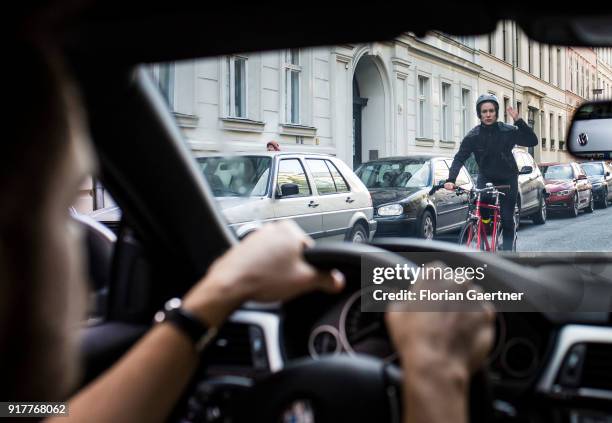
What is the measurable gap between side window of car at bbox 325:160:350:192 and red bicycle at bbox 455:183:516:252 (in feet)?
5.80

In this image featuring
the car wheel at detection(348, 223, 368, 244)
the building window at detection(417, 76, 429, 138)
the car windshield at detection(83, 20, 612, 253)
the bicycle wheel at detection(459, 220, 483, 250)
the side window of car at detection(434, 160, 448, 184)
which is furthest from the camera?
the side window of car at detection(434, 160, 448, 184)

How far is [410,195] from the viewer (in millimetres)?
8906

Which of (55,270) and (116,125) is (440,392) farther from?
(116,125)

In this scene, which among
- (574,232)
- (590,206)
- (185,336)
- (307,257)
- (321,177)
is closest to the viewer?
(185,336)

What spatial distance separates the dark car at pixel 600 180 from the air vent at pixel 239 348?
495 inches

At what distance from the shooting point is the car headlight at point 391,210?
8414mm

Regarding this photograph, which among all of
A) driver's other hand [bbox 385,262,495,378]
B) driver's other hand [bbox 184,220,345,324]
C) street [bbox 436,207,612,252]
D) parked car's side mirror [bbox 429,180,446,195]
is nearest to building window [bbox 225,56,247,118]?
driver's other hand [bbox 184,220,345,324]

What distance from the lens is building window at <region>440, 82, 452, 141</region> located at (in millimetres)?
7898

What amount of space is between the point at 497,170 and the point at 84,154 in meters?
4.88

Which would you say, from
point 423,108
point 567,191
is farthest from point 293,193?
point 567,191

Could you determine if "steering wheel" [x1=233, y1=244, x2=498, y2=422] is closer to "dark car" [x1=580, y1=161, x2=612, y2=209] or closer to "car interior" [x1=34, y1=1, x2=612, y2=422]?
"car interior" [x1=34, y1=1, x2=612, y2=422]

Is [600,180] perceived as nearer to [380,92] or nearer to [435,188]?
[380,92]

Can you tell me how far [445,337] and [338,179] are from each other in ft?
20.3

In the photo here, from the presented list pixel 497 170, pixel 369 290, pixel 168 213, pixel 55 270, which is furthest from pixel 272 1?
pixel 497 170
